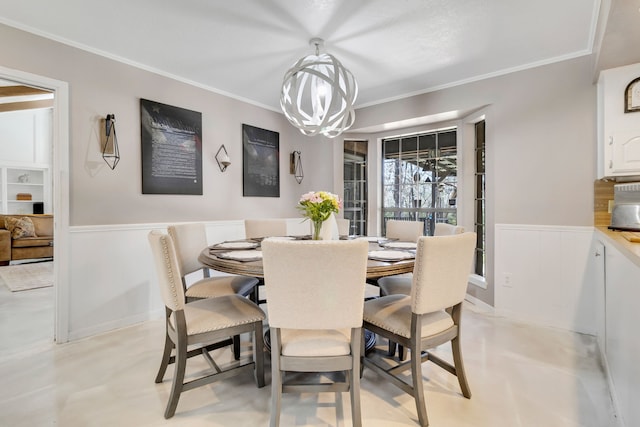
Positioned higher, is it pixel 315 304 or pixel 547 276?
pixel 315 304

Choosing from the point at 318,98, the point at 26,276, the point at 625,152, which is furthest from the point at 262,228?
the point at 26,276

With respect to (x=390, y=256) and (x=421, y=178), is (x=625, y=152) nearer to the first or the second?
(x=421, y=178)

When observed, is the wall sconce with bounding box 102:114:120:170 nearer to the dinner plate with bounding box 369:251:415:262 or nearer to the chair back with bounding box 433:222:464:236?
the dinner plate with bounding box 369:251:415:262

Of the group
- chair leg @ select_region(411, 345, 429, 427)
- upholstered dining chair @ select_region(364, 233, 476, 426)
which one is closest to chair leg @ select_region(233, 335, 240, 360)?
upholstered dining chair @ select_region(364, 233, 476, 426)

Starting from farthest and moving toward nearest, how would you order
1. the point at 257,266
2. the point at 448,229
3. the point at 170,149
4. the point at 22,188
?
the point at 22,188, the point at 170,149, the point at 448,229, the point at 257,266

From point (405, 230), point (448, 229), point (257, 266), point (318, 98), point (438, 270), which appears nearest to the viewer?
point (438, 270)

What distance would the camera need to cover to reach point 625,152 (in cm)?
231

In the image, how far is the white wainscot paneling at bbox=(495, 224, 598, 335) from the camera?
2637 mm

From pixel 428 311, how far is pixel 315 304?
599mm

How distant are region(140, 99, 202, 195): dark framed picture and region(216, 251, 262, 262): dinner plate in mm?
1554

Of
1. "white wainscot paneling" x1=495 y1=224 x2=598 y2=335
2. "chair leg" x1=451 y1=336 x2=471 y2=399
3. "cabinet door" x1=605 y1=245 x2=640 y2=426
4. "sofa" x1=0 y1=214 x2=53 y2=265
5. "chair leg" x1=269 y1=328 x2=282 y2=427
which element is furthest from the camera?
"sofa" x1=0 y1=214 x2=53 y2=265

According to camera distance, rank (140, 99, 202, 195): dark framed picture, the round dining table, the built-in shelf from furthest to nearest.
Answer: the built-in shelf, (140, 99, 202, 195): dark framed picture, the round dining table

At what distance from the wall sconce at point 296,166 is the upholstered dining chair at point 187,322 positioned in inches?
110

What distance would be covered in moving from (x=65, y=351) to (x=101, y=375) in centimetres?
61
